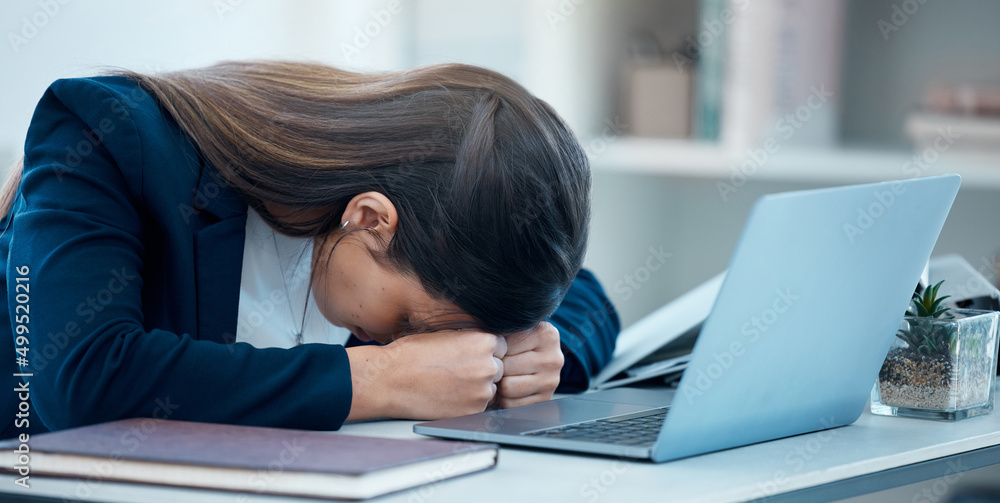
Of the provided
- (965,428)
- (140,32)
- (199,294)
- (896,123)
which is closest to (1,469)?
(199,294)

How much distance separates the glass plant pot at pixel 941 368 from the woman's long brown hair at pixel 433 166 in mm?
294

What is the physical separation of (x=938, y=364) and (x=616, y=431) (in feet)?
0.96

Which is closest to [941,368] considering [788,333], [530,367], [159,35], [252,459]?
[788,333]

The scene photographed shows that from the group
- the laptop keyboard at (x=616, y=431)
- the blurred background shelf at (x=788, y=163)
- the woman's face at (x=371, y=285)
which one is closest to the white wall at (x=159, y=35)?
the blurred background shelf at (x=788, y=163)

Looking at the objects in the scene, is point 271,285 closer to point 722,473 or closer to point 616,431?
point 616,431

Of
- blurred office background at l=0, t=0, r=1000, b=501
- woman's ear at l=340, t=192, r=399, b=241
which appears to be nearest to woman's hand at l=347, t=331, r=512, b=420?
woman's ear at l=340, t=192, r=399, b=241

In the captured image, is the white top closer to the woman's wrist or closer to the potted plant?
the woman's wrist

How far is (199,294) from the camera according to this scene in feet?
2.88

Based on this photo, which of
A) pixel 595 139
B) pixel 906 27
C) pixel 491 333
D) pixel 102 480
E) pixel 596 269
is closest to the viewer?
pixel 102 480

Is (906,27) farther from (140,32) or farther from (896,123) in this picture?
(140,32)

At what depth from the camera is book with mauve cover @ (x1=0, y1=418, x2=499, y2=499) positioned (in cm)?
52

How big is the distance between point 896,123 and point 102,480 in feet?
7.12

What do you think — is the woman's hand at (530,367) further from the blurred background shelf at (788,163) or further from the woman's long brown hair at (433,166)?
the blurred background shelf at (788,163)

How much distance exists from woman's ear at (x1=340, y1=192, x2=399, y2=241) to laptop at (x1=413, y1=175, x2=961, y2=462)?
193 mm
